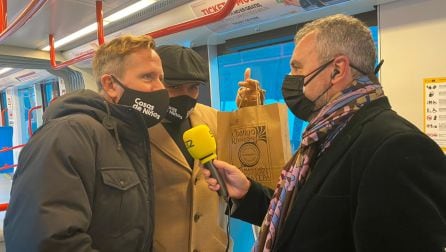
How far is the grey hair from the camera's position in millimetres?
1124

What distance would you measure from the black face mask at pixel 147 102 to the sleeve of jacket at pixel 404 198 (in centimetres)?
85

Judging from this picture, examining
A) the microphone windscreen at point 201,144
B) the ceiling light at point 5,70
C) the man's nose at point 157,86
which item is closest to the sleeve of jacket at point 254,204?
the microphone windscreen at point 201,144

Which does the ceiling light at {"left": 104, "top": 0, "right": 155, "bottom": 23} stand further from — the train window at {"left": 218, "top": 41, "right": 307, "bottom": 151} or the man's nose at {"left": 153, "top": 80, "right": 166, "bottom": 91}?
the man's nose at {"left": 153, "top": 80, "right": 166, "bottom": 91}

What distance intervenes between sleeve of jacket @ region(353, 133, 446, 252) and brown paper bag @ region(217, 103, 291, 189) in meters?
0.69

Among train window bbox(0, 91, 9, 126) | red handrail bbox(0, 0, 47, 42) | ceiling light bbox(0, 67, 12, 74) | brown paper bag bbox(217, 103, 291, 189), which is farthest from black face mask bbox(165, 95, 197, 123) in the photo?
train window bbox(0, 91, 9, 126)

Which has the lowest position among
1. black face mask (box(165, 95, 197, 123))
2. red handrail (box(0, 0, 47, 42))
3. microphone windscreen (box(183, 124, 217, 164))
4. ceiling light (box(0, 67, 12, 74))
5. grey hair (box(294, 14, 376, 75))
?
microphone windscreen (box(183, 124, 217, 164))

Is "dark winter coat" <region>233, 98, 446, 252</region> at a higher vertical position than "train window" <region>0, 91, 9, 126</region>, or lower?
lower

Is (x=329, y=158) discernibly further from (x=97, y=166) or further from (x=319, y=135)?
(x=97, y=166)

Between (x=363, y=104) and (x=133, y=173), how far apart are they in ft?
2.56

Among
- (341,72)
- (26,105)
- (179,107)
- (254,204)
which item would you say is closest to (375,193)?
(341,72)

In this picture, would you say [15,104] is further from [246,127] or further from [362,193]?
[362,193]

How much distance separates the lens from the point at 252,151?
1.62 metres

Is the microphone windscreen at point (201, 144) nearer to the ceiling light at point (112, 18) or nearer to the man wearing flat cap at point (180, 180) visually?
the man wearing flat cap at point (180, 180)

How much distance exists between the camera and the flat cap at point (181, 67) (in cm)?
172
